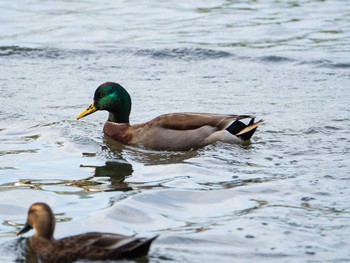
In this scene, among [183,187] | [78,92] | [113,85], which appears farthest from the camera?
[78,92]

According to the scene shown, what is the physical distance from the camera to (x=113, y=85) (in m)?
12.6

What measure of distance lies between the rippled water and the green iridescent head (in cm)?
34

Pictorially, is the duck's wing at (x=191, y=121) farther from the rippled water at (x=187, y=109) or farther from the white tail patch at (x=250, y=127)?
the rippled water at (x=187, y=109)

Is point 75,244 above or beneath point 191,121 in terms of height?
beneath

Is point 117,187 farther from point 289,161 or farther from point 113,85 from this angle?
point 113,85

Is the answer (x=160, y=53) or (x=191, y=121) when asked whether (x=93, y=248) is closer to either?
(x=191, y=121)

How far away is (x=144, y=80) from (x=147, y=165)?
4.38 m

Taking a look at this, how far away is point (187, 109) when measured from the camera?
13594 mm

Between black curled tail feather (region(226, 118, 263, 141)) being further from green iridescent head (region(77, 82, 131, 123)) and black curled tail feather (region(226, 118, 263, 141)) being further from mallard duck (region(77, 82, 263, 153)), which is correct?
green iridescent head (region(77, 82, 131, 123))

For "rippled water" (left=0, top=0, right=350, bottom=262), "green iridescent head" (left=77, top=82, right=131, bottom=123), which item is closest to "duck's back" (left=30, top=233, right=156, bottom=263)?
"rippled water" (left=0, top=0, right=350, bottom=262)

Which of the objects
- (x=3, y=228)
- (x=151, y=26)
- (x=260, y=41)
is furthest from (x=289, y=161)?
(x=151, y=26)

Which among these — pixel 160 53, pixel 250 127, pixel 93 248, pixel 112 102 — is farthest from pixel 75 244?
pixel 160 53

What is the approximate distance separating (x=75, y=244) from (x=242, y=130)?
184 inches

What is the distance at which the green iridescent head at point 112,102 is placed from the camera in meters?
12.6
